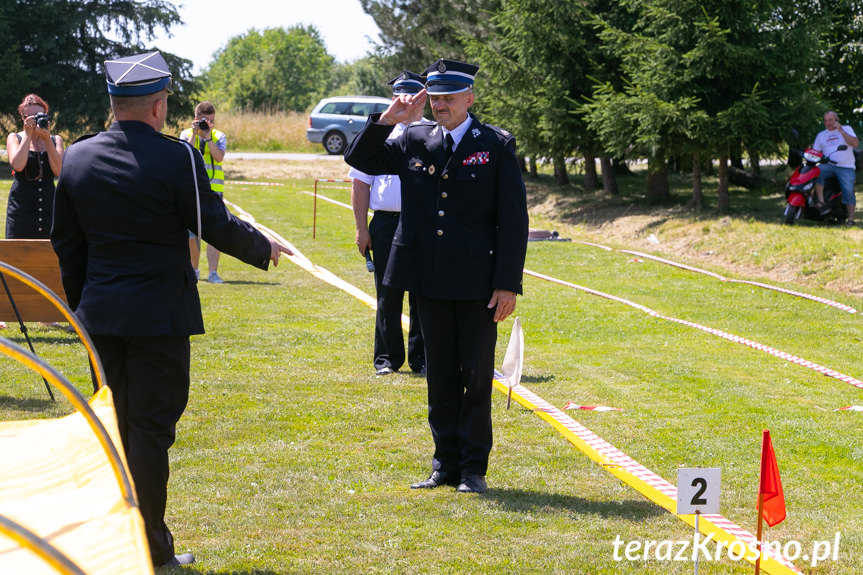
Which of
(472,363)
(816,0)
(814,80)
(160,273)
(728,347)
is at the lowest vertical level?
(728,347)

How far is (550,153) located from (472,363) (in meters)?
18.7

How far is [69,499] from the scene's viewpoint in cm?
271

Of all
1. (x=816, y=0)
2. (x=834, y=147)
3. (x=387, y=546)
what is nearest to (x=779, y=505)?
(x=387, y=546)

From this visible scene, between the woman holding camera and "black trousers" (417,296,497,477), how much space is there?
4.74 m

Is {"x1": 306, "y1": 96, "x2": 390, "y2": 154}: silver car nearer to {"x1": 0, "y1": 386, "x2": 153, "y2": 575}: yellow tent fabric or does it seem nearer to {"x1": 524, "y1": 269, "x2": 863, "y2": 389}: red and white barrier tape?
{"x1": 524, "y1": 269, "x2": 863, "y2": 389}: red and white barrier tape

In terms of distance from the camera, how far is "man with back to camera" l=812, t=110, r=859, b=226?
15.9 meters

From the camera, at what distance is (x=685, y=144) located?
1869 cm

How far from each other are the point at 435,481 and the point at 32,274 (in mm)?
4311

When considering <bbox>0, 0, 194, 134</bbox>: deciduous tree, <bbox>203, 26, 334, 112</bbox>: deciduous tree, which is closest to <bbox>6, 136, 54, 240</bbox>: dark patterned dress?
<bbox>0, 0, 194, 134</bbox>: deciduous tree

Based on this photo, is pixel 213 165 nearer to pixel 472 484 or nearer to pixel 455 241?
pixel 455 241

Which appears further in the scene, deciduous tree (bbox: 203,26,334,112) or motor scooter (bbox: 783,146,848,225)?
deciduous tree (bbox: 203,26,334,112)

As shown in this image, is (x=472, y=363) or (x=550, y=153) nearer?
(x=472, y=363)

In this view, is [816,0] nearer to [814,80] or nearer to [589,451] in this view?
[814,80]

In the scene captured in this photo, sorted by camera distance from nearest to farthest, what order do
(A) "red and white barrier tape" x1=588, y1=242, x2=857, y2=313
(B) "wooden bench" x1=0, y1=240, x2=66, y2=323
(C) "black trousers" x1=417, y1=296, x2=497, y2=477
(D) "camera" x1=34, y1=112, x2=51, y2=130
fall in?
(C) "black trousers" x1=417, y1=296, x2=497, y2=477
(B) "wooden bench" x1=0, y1=240, x2=66, y2=323
(D) "camera" x1=34, y1=112, x2=51, y2=130
(A) "red and white barrier tape" x1=588, y1=242, x2=857, y2=313
